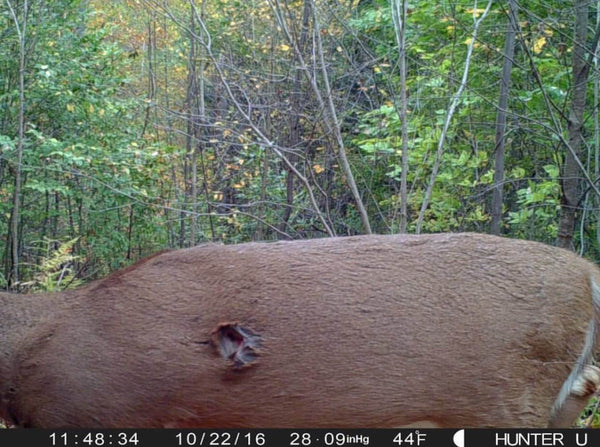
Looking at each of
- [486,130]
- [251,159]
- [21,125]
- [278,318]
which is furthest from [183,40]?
[278,318]

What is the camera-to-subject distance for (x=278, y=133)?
34.9 feet

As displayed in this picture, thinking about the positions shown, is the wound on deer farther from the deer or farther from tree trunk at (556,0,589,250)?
tree trunk at (556,0,589,250)

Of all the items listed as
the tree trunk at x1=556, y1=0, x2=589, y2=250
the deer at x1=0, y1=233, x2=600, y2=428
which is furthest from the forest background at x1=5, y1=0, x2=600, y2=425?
the deer at x1=0, y1=233, x2=600, y2=428

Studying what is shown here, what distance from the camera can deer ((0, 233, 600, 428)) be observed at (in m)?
3.10

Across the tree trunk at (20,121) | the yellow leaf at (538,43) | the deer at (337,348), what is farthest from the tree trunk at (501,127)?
the tree trunk at (20,121)

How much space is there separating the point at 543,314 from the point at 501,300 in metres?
0.19

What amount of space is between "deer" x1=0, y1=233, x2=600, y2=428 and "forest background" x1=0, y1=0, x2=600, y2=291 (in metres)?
3.78

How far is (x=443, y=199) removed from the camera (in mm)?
9633

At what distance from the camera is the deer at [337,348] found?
10.2 ft

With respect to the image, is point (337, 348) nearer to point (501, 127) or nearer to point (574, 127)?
point (574, 127)

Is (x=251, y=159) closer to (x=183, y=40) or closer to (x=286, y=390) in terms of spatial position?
(x=183, y=40)
